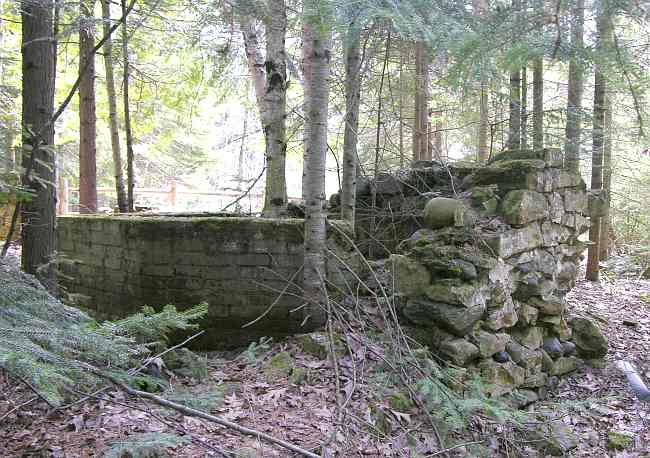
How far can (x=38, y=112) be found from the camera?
3.96 m

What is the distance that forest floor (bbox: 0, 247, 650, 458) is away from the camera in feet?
8.87

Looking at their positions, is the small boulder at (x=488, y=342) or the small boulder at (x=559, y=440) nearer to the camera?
the small boulder at (x=559, y=440)

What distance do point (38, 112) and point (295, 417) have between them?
3.18 meters

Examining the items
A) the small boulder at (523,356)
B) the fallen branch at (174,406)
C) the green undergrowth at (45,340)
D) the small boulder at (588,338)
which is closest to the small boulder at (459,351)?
the small boulder at (523,356)

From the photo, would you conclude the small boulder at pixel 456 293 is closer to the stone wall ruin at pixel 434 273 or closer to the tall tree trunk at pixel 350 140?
the stone wall ruin at pixel 434 273

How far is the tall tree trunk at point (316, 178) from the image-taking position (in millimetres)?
4430

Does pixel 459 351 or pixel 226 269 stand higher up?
pixel 226 269

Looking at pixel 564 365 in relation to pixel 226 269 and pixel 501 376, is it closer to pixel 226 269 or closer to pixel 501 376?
pixel 501 376

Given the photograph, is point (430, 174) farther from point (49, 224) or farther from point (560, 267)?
point (49, 224)

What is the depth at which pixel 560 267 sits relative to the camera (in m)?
6.30

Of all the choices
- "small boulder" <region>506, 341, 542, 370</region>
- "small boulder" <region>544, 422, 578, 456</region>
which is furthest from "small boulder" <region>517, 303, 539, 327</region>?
"small boulder" <region>544, 422, 578, 456</region>

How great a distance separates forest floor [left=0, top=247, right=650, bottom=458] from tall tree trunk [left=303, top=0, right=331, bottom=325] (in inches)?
22.7

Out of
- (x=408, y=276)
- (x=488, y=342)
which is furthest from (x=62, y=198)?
(x=488, y=342)

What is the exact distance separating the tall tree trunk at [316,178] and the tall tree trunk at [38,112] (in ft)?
7.08
